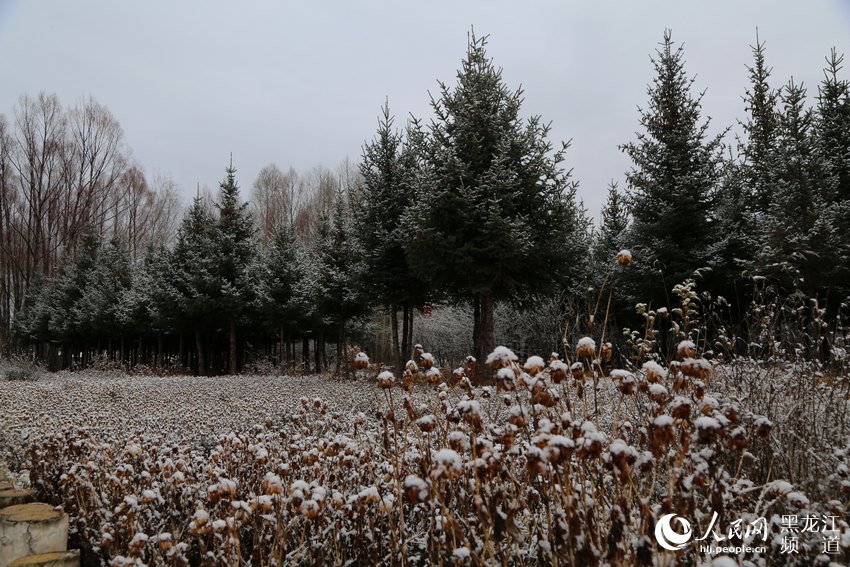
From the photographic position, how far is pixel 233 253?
65.8 ft

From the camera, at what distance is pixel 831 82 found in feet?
45.8

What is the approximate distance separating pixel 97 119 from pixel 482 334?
1298 inches

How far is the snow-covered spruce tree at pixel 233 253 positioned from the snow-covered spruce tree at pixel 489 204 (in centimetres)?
985

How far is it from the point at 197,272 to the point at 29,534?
58.4ft

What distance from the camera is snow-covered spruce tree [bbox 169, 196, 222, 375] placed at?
19203mm

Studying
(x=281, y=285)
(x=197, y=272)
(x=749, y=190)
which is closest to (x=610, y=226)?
(x=749, y=190)

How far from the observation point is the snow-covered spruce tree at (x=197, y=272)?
19.2m

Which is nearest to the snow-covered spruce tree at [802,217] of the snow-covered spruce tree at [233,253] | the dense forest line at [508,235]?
the dense forest line at [508,235]

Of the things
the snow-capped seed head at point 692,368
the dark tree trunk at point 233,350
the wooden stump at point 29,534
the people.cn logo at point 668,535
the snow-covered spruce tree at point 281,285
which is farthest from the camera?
the dark tree trunk at point 233,350

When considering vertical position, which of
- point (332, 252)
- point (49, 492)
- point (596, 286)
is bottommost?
point (49, 492)

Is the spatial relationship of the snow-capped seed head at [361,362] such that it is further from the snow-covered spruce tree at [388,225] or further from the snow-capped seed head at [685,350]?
the snow-covered spruce tree at [388,225]

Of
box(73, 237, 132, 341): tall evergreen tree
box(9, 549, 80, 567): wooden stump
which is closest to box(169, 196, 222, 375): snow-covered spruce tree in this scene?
box(73, 237, 132, 341): tall evergreen tree

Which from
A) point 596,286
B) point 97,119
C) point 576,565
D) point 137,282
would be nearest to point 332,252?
point 596,286

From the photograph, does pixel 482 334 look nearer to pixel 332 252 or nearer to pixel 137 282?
pixel 332 252
